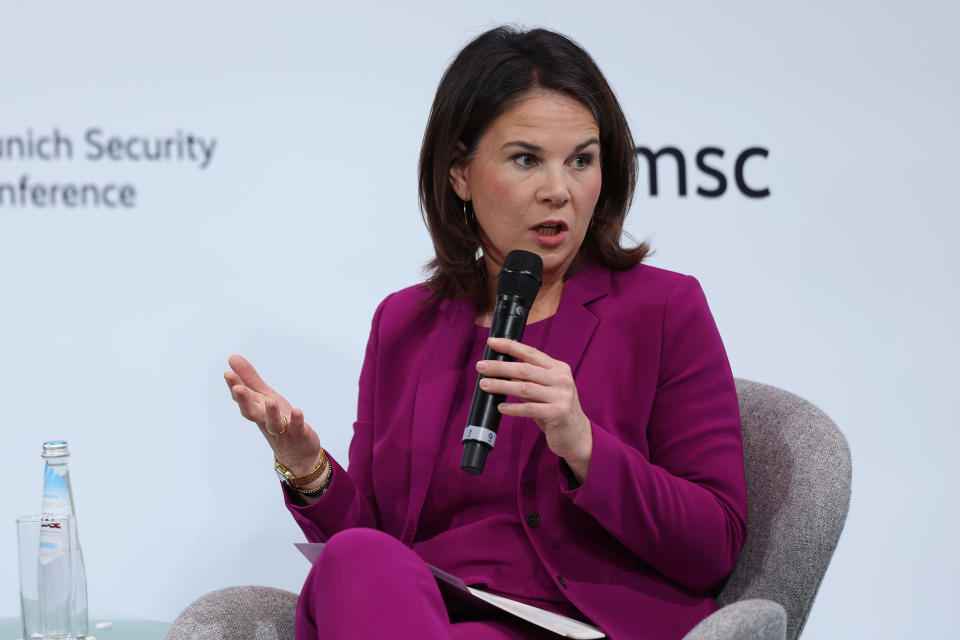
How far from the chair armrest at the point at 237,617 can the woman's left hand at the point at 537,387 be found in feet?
1.92

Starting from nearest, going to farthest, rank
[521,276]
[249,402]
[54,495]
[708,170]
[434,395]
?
[521,276], [249,402], [54,495], [434,395], [708,170]

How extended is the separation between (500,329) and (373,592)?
38cm

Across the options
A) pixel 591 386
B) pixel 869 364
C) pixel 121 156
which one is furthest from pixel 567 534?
pixel 121 156

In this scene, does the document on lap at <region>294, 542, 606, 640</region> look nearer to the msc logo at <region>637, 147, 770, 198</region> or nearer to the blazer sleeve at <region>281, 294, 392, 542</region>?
the blazer sleeve at <region>281, 294, 392, 542</region>

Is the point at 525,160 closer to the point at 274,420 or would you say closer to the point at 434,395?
the point at 434,395

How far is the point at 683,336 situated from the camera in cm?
167

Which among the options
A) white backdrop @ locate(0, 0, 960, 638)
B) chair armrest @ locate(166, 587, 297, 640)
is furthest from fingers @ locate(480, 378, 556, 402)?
white backdrop @ locate(0, 0, 960, 638)

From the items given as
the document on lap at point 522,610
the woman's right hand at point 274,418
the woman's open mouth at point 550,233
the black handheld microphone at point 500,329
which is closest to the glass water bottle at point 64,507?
the woman's right hand at point 274,418

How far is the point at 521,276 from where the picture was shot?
144 centimetres

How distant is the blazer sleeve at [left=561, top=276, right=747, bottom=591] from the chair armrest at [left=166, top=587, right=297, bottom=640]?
0.54m

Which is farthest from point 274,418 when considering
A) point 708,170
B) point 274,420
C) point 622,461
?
point 708,170

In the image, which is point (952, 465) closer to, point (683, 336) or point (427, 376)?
point (683, 336)

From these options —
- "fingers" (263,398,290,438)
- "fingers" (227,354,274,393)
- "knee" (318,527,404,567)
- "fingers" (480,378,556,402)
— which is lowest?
"knee" (318,527,404,567)

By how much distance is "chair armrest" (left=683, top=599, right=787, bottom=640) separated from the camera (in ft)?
4.25
